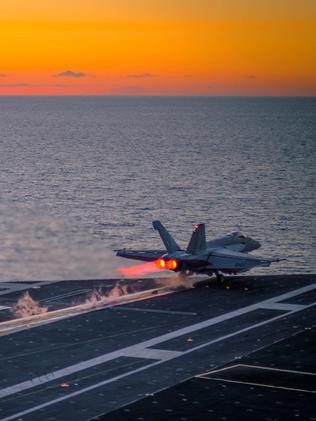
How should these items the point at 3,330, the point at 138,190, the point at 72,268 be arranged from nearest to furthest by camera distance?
1. the point at 3,330
2. the point at 72,268
3. the point at 138,190

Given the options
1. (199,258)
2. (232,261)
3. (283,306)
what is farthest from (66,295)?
(283,306)

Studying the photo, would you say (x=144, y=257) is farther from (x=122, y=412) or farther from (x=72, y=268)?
(x=122, y=412)

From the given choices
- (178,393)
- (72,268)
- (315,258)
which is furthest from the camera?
(315,258)

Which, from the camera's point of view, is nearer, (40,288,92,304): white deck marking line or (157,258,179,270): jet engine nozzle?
(40,288,92,304): white deck marking line

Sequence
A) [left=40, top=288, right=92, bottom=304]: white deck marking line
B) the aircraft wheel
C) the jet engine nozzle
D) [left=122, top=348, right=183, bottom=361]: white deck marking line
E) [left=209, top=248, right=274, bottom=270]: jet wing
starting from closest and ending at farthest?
[left=122, top=348, right=183, bottom=361]: white deck marking line, [left=40, top=288, right=92, bottom=304]: white deck marking line, the jet engine nozzle, [left=209, top=248, right=274, bottom=270]: jet wing, the aircraft wheel

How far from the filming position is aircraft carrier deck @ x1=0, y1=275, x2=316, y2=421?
43812 millimetres

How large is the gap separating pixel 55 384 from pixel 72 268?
47530 mm

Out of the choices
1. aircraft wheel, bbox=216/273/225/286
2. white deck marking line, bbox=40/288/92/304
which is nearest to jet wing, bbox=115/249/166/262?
white deck marking line, bbox=40/288/92/304

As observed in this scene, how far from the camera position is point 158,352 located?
54.7m

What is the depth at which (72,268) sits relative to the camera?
95.3 meters

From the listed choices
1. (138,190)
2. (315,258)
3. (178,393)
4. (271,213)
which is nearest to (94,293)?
(178,393)

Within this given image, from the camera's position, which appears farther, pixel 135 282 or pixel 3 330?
pixel 135 282

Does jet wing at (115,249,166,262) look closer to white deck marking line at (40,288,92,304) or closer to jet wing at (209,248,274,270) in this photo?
white deck marking line at (40,288,92,304)

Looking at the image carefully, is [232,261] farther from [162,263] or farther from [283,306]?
[283,306]
